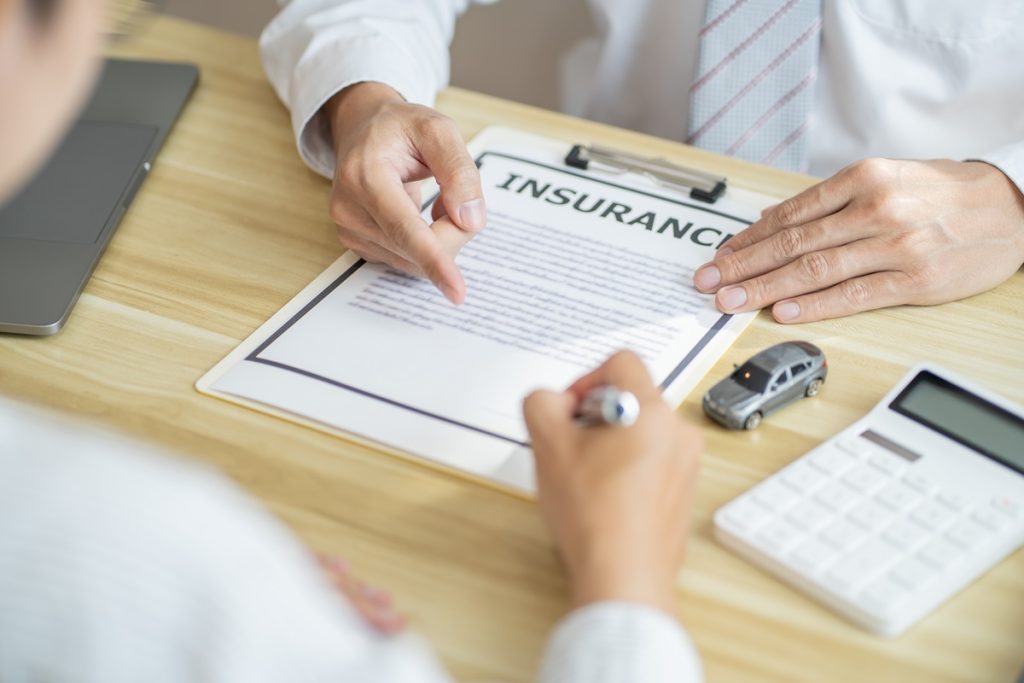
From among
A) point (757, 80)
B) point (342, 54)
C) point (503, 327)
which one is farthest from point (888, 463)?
point (342, 54)

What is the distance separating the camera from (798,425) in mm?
742

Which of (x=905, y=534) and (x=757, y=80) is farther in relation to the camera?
(x=757, y=80)

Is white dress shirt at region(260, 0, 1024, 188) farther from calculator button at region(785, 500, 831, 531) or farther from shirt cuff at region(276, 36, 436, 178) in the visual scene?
calculator button at region(785, 500, 831, 531)

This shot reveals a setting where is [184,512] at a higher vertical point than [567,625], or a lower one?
higher

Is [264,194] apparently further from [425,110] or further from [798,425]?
[798,425]

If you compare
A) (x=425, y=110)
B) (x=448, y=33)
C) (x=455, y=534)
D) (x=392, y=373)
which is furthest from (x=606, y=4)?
(x=455, y=534)

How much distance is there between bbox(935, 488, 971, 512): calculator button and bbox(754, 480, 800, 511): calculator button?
90 millimetres

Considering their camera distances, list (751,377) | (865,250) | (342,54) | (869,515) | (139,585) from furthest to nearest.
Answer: (342,54), (865,250), (751,377), (869,515), (139,585)

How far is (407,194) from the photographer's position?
0.88 m

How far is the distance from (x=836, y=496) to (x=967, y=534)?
8 centimetres

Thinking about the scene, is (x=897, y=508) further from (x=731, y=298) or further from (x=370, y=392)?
(x=370, y=392)

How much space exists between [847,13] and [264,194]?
638mm

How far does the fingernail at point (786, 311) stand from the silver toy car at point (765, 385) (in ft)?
0.23

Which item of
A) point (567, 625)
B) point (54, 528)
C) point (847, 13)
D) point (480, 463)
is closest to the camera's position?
point (54, 528)
